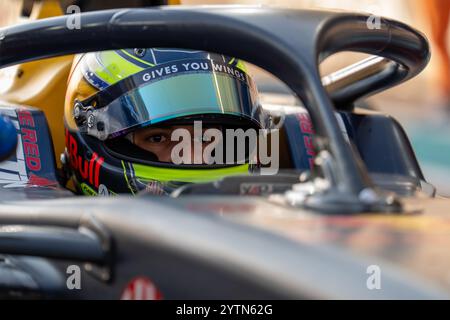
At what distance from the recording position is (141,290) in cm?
122

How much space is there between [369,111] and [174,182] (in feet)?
2.66

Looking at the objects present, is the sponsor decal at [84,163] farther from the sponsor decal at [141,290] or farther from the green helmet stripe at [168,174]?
the sponsor decal at [141,290]

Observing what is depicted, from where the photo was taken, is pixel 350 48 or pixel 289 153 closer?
pixel 350 48

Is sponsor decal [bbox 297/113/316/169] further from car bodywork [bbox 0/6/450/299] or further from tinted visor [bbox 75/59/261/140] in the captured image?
car bodywork [bbox 0/6/450/299]

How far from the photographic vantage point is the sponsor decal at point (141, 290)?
1203 mm

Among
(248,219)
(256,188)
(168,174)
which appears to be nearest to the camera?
(248,219)

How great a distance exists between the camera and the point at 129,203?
1.28m

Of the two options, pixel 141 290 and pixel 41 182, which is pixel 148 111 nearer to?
pixel 41 182

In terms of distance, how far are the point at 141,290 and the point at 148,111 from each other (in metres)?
0.95

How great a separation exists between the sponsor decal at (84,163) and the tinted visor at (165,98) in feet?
0.18

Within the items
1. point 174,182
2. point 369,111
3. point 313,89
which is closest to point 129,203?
point 313,89

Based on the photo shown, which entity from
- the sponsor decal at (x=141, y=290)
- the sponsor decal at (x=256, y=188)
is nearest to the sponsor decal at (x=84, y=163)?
the sponsor decal at (x=256, y=188)

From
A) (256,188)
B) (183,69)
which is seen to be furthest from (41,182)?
(256,188)

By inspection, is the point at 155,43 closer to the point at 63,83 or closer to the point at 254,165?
the point at 254,165
